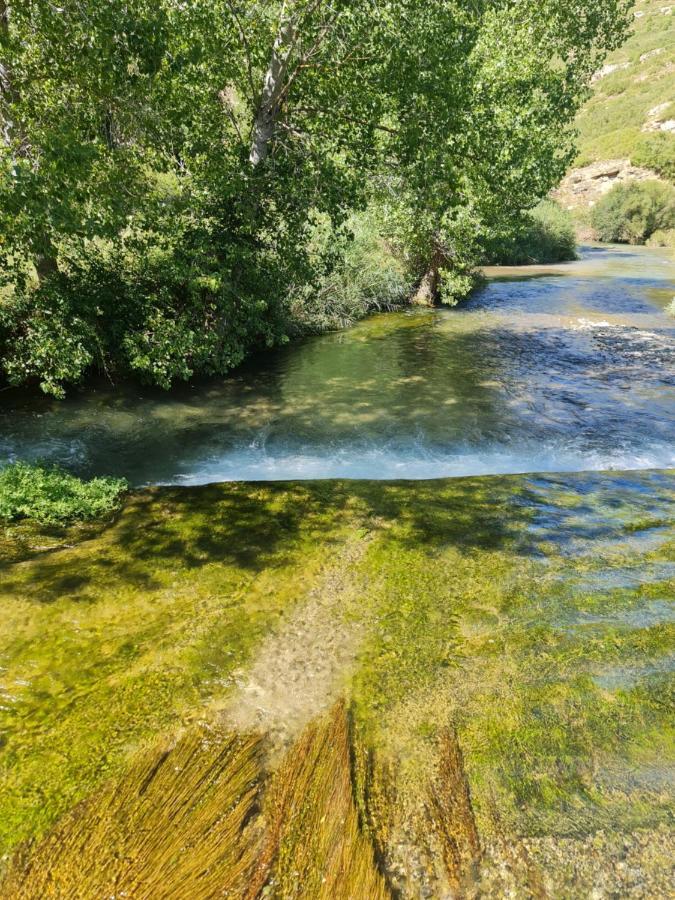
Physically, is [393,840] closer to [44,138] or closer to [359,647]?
[359,647]

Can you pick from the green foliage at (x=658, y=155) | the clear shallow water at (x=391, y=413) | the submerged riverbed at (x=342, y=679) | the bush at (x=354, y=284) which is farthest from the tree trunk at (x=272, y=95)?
the green foliage at (x=658, y=155)

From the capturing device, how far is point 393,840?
108 inches

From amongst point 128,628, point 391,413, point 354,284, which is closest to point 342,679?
point 128,628

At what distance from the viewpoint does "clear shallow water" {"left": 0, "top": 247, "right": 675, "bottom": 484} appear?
8344 millimetres

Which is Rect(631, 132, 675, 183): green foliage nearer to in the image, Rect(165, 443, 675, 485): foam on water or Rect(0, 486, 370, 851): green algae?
Rect(165, 443, 675, 485): foam on water

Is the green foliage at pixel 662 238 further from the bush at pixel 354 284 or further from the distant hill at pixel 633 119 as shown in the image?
the bush at pixel 354 284

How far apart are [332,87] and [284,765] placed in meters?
11.6

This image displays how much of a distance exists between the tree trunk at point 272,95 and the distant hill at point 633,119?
23066 millimetres

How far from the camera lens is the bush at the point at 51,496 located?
A: 5.83 metres

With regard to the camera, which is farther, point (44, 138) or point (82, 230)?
point (82, 230)

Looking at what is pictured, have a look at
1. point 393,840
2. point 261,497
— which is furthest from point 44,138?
point 393,840

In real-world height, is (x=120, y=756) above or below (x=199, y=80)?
below

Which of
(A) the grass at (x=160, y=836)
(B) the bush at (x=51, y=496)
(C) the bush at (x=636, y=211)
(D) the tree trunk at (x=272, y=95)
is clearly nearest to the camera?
(A) the grass at (x=160, y=836)

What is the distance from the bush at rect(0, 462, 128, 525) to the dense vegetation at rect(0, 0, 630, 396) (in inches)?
123
